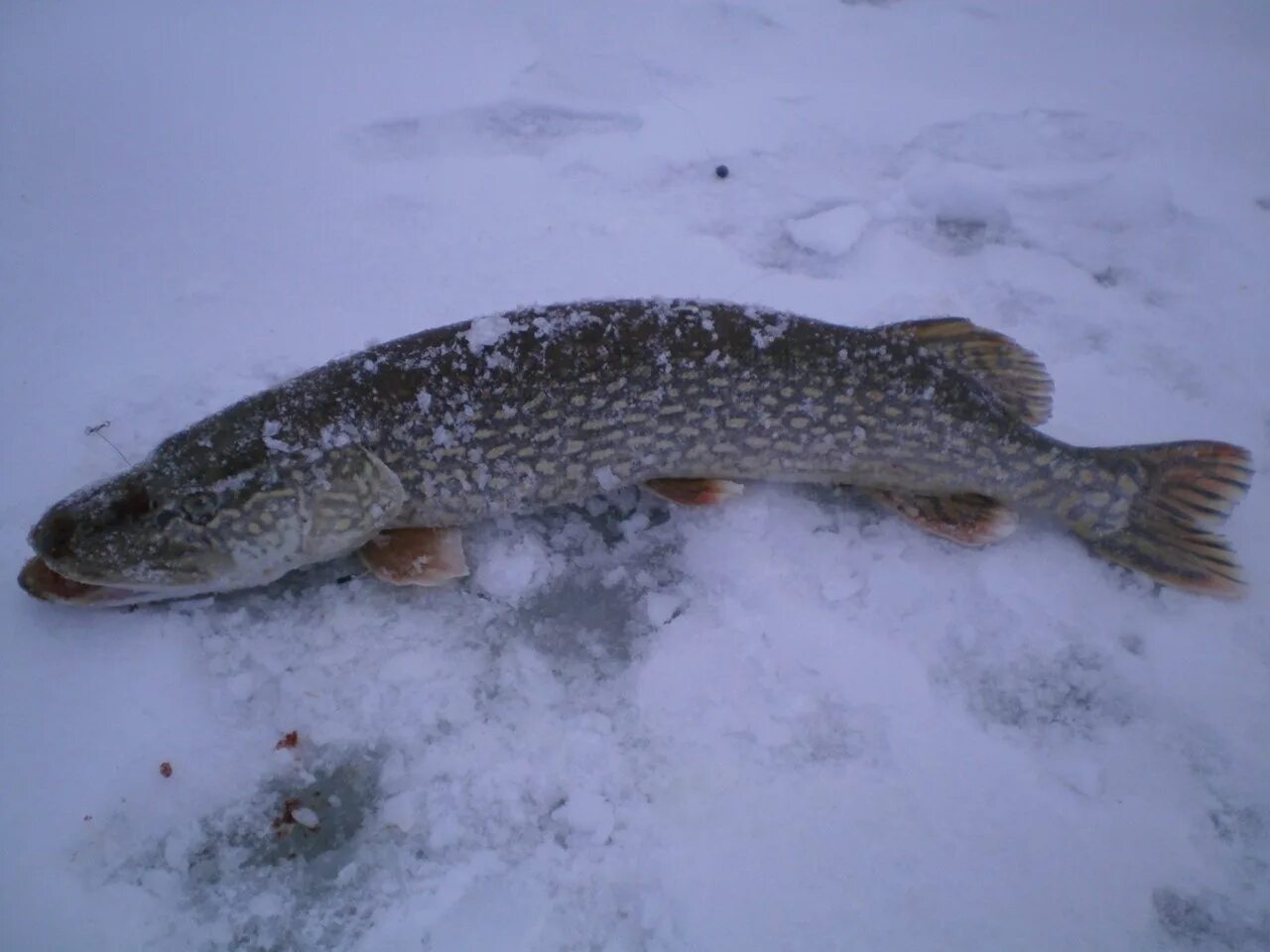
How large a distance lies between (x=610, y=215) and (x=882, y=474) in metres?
1.62

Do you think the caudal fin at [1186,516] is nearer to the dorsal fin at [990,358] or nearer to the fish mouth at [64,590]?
the dorsal fin at [990,358]

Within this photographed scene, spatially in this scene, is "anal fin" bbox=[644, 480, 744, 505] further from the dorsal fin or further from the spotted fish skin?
the dorsal fin

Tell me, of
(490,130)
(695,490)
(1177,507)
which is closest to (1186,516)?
(1177,507)

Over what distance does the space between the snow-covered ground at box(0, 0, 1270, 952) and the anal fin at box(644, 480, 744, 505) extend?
115mm

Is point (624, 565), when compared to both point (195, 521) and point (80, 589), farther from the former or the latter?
point (80, 589)

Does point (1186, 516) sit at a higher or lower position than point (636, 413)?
lower

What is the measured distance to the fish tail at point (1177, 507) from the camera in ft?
7.55

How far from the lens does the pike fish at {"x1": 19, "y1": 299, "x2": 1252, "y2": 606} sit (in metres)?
2.08

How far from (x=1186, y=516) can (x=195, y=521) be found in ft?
9.07

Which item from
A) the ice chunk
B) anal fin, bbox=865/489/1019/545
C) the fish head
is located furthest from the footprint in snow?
anal fin, bbox=865/489/1019/545

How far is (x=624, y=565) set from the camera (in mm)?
2385

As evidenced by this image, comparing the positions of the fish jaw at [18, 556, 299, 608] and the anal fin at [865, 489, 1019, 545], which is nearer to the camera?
the fish jaw at [18, 556, 299, 608]

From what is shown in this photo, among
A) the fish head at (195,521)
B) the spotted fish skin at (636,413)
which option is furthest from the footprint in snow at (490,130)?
the fish head at (195,521)

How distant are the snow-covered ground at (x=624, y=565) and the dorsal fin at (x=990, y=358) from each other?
0.45 meters
